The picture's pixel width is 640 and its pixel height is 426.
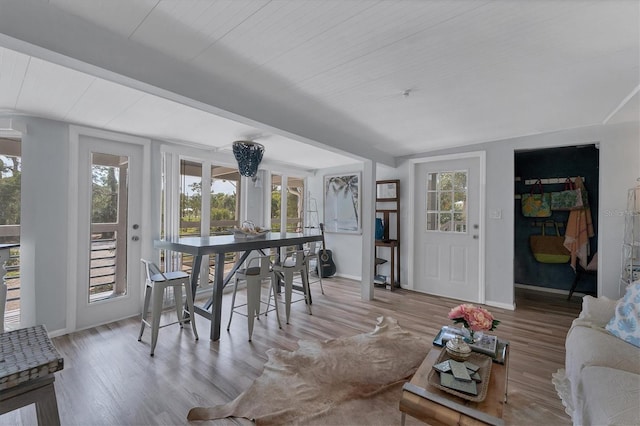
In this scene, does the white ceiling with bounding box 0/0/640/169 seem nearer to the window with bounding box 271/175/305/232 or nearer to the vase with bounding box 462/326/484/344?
the vase with bounding box 462/326/484/344

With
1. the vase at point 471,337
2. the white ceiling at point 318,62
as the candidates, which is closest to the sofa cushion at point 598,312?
the vase at point 471,337

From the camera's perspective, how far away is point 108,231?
10.3 ft

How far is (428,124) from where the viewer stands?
302 centimetres

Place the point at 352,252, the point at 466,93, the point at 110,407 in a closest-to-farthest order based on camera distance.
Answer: the point at 110,407 → the point at 466,93 → the point at 352,252

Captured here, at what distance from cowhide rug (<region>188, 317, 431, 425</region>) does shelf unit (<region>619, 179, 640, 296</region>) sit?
206cm

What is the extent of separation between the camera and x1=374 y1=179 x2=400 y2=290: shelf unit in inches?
178

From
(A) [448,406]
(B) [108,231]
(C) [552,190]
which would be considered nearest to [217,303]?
(B) [108,231]

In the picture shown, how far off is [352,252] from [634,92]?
3939 mm

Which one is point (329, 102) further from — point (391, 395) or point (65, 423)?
point (65, 423)

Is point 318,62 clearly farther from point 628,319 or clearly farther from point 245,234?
point 628,319

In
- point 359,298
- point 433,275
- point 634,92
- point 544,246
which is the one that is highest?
point 634,92

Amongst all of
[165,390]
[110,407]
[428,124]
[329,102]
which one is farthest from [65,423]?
[428,124]

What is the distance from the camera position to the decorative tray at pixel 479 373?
1290 millimetres

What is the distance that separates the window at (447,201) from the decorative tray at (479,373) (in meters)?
2.71
